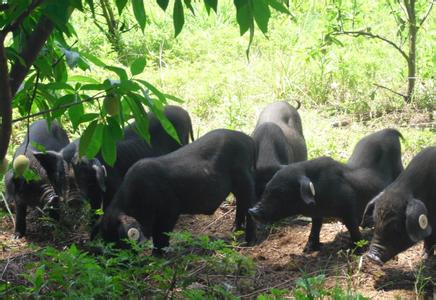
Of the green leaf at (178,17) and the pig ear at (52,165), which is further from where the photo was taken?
the pig ear at (52,165)

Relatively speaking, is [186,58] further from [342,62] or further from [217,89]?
[342,62]

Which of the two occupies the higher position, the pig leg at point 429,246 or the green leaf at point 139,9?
the green leaf at point 139,9

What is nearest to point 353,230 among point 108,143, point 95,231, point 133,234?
point 133,234

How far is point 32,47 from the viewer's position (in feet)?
9.75

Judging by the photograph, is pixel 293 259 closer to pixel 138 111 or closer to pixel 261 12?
pixel 138 111

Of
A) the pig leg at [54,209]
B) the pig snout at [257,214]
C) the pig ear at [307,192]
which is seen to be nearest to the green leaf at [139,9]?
the pig ear at [307,192]

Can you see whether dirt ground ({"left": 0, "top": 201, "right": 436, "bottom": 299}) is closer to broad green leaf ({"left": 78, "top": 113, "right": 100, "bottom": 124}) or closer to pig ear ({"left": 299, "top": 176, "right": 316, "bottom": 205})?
pig ear ({"left": 299, "top": 176, "right": 316, "bottom": 205})

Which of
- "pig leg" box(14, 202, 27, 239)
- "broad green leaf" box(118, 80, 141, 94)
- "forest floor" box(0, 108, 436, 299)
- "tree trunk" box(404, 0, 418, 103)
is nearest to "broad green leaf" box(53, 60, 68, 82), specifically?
"broad green leaf" box(118, 80, 141, 94)

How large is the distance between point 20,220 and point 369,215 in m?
2.98

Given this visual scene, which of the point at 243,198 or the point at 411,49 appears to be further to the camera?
the point at 411,49

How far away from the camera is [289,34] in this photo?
1127cm

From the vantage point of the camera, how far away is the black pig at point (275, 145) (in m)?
6.89

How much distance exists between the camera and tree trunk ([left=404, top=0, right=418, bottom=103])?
869 cm

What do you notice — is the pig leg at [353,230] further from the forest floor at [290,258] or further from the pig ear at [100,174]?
the pig ear at [100,174]
